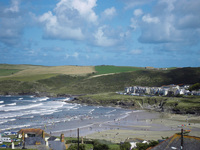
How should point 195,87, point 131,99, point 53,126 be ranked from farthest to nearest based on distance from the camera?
1. point 195,87
2. point 131,99
3. point 53,126

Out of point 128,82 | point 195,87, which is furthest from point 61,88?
point 195,87

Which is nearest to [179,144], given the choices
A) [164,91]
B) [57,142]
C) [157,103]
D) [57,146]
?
[57,146]

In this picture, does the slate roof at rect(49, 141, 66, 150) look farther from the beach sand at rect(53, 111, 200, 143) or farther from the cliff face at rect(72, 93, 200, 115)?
the cliff face at rect(72, 93, 200, 115)

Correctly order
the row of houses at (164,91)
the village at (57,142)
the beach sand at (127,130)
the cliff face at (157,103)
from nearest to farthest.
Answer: the village at (57,142) → the beach sand at (127,130) → the cliff face at (157,103) → the row of houses at (164,91)

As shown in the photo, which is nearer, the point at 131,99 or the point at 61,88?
the point at 131,99

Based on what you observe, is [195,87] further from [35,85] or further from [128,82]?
[35,85]

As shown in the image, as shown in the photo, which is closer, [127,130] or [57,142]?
[57,142]

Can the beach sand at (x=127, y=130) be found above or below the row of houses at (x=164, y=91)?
below

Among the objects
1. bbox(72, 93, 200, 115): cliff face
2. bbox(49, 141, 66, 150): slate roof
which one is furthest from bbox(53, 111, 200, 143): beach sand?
bbox(72, 93, 200, 115): cliff face

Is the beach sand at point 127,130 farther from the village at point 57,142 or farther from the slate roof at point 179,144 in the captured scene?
the slate roof at point 179,144

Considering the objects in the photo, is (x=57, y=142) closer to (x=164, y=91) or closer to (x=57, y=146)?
(x=57, y=146)

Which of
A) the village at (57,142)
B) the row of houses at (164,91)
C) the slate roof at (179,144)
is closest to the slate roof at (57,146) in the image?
the village at (57,142)
